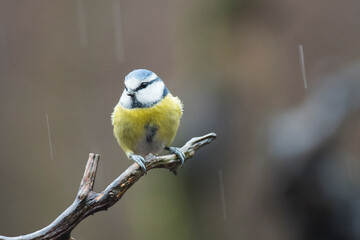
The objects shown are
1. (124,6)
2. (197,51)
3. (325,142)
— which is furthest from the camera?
(124,6)

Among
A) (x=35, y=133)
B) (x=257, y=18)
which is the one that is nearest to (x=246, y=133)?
(x=257, y=18)

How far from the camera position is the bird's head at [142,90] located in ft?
4.35

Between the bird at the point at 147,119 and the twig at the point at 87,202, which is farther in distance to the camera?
the bird at the point at 147,119

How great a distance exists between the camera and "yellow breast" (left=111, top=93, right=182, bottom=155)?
4.98ft

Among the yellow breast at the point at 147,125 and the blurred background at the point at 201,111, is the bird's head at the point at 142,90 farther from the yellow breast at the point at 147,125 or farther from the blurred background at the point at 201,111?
the blurred background at the point at 201,111

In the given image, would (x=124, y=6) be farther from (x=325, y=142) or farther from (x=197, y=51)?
(x=325, y=142)

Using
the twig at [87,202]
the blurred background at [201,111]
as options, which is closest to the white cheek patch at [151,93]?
the twig at [87,202]

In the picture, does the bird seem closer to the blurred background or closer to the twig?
the twig

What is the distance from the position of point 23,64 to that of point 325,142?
7.84ft

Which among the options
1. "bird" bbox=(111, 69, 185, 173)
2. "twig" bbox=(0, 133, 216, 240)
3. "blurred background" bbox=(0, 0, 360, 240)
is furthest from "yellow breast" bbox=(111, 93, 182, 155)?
"blurred background" bbox=(0, 0, 360, 240)

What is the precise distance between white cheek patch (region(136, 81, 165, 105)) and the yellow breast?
0.08 feet

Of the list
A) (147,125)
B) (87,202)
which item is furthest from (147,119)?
(87,202)

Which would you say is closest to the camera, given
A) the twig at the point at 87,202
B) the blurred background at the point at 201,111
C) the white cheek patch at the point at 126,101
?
the twig at the point at 87,202

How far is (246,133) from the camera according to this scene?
10.8 ft
